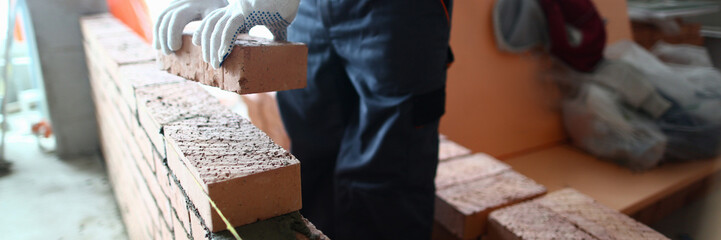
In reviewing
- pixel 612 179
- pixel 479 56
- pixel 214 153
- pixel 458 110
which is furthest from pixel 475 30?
pixel 214 153

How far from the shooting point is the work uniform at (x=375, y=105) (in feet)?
3.74

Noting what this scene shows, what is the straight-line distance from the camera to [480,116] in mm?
2426

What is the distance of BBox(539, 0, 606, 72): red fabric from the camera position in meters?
2.45

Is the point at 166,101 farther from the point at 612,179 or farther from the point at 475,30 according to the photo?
the point at 612,179

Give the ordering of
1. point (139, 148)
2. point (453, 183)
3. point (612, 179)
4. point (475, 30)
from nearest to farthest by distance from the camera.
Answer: point (139, 148) < point (453, 183) < point (475, 30) < point (612, 179)

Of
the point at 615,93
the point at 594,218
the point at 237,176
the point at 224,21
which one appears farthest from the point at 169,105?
the point at 615,93

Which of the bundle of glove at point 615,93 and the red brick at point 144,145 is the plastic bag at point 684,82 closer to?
the bundle of glove at point 615,93

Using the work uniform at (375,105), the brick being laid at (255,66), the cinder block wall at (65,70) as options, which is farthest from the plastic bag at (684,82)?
the cinder block wall at (65,70)

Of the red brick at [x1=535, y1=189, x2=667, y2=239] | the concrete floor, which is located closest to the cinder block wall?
the concrete floor

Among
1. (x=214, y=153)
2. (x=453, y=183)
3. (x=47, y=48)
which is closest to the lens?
(x=214, y=153)

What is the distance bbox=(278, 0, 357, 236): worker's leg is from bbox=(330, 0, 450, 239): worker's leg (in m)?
0.07

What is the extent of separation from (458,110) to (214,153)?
5.49ft

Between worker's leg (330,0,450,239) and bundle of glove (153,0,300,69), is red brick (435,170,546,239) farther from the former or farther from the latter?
bundle of glove (153,0,300,69)

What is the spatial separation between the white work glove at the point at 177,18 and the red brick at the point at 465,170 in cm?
102
